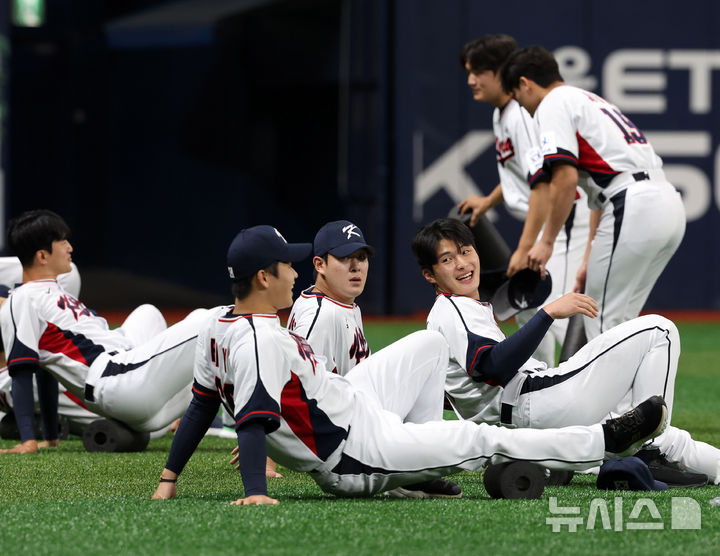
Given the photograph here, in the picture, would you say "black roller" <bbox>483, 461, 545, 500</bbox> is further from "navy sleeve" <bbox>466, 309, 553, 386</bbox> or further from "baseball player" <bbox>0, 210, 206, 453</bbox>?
"baseball player" <bbox>0, 210, 206, 453</bbox>

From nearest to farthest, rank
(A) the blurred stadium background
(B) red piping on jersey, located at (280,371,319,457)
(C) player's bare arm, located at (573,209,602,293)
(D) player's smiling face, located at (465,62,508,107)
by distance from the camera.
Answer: (B) red piping on jersey, located at (280,371,319,457) < (C) player's bare arm, located at (573,209,602,293) < (D) player's smiling face, located at (465,62,508,107) < (A) the blurred stadium background

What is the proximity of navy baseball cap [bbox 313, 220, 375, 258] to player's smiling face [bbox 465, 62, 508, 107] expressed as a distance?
1814 millimetres

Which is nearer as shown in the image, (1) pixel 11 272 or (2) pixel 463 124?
(1) pixel 11 272

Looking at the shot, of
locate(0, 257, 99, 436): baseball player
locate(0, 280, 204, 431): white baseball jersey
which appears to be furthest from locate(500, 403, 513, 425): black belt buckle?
locate(0, 257, 99, 436): baseball player

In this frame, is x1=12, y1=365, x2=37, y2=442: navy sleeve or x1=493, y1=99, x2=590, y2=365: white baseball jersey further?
x1=493, y1=99, x2=590, y2=365: white baseball jersey

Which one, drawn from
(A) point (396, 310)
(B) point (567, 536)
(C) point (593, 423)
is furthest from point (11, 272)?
(A) point (396, 310)

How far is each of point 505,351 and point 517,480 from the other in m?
0.43

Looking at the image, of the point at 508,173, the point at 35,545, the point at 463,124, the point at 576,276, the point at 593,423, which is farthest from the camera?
the point at 463,124

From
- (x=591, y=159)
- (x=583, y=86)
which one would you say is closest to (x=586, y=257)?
(x=591, y=159)

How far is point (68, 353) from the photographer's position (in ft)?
16.7

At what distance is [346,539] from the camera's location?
293 cm

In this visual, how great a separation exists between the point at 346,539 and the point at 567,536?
0.58m

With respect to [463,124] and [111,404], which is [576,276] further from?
[463,124]

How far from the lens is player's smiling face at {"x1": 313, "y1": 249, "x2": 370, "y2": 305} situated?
415 centimetres
